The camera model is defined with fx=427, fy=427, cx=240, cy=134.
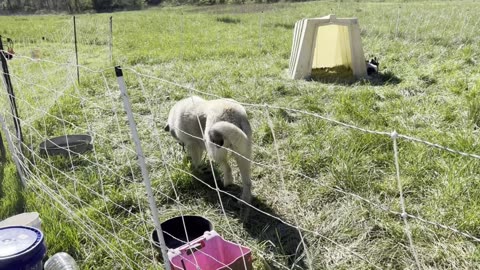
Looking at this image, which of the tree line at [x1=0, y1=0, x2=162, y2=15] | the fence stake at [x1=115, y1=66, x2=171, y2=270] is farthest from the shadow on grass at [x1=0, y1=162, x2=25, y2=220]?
the tree line at [x1=0, y1=0, x2=162, y2=15]

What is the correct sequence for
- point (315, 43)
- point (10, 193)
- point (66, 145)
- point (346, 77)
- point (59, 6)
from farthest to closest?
1. point (59, 6)
2. point (315, 43)
3. point (346, 77)
4. point (66, 145)
5. point (10, 193)

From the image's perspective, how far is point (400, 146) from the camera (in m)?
4.19

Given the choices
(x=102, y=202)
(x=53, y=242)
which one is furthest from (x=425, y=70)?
(x=53, y=242)

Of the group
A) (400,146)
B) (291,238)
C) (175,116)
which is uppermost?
(175,116)

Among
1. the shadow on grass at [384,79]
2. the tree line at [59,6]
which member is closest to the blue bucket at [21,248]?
the shadow on grass at [384,79]

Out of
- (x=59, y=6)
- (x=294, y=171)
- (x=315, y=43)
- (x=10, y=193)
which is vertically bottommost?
(x=10, y=193)

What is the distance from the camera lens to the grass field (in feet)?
9.96

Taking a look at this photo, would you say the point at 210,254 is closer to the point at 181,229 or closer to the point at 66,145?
the point at 181,229

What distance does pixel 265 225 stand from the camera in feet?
11.2

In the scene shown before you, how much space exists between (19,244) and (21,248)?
61mm

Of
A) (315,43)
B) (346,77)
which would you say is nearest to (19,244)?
(346,77)

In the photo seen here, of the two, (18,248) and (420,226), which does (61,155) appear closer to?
(18,248)

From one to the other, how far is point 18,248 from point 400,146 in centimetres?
338

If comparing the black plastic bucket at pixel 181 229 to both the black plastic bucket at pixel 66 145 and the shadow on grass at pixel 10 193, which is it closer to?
the shadow on grass at pixel 10 193
